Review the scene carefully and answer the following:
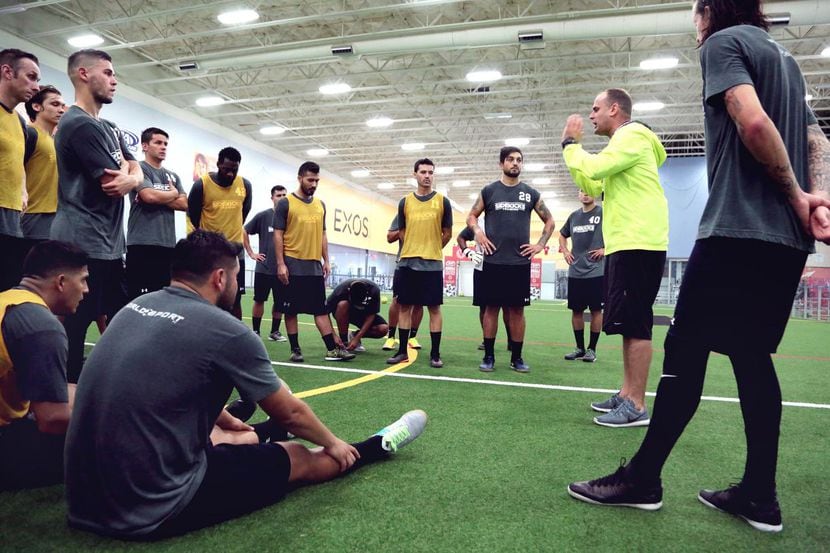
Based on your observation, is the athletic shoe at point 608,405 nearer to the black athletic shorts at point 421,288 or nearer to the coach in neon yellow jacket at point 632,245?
the coach in neon yellow jacket at point 632,245

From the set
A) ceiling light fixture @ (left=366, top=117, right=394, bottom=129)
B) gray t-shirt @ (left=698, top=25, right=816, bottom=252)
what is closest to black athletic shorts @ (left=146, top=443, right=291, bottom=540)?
gray t-shirt @ (left=698, top=25, right=816, bottom=252)

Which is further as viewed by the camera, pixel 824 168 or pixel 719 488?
pixel 719 488

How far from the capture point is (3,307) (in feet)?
5.75

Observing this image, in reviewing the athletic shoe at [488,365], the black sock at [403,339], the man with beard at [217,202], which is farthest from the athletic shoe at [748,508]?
the man with beard at [217,202]

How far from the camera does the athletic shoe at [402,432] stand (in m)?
2.30

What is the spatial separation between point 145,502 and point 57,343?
633 millimetres

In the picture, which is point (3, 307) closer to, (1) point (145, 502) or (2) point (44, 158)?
(1) point (145, 502)

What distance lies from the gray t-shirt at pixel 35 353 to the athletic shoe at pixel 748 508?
2292 mm

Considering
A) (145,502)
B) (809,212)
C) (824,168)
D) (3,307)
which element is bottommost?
(145,502)

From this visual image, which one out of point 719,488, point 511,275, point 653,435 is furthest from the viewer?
point 511,275

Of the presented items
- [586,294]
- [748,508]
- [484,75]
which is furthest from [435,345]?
[484,75]

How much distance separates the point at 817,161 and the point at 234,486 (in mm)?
2157

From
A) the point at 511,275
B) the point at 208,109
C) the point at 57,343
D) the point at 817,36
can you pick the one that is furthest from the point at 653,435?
the point at 208,109

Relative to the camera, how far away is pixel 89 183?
283 centimetres
